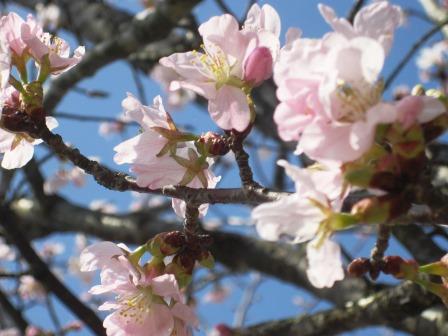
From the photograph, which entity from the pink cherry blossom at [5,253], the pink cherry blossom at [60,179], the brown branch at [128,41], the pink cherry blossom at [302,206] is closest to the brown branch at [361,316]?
the pink cherry blossom at [302,206]

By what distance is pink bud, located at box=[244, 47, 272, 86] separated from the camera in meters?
0.99

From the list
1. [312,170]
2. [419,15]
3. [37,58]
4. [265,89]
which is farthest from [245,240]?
[312,170]

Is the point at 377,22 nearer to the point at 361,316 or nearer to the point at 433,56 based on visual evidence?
the point at 361,316

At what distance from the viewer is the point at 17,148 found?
46.9 inches

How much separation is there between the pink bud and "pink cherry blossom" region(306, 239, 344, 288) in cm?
33

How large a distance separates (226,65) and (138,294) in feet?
1.51

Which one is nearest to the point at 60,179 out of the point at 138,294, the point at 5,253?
the point at 5,253

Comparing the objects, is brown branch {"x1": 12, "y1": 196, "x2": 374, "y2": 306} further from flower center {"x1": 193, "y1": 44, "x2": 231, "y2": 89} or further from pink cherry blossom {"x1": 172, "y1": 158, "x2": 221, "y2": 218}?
flower center {"x1": 193, "y1": 44, "x2": 231, "y2": 89}

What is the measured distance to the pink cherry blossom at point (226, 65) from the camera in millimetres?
995

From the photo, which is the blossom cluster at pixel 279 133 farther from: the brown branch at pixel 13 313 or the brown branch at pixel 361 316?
the brown branch at pixel 13 313

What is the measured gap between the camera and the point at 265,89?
329 centimetres

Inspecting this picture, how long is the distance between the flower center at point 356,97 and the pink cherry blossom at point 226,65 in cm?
22

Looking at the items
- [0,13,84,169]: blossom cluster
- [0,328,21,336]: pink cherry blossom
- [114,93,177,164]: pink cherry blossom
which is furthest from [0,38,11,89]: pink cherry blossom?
[0,328,21,336]: pink cherry blossom

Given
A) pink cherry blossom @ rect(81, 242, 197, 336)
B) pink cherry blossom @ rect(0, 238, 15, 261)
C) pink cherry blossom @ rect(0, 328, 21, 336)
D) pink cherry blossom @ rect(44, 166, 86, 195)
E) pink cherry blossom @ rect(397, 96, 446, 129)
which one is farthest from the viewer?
pink cherry blossom @ rect(44, 166, 86, 195)
